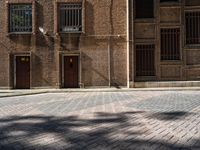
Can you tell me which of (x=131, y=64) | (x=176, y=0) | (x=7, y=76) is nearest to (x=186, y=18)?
(x=176, y=0)

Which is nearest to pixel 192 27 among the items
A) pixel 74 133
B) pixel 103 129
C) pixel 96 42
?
pixel 96 42

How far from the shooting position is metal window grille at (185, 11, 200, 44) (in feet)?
74.8

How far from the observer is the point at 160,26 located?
22656 millimetres

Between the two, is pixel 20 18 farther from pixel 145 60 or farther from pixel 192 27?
pixel 192 27

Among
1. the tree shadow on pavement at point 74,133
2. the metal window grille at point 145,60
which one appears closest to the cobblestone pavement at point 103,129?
the tree shadow on pavement at point 74,133

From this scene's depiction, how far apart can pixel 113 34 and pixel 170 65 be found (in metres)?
4.13

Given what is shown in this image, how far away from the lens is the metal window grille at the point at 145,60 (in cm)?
2273

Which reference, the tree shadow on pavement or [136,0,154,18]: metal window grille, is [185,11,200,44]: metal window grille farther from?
the tree shadow on pavement

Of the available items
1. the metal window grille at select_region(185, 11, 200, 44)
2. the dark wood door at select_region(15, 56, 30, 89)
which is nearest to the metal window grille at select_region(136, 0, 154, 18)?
the metal window grille at select_region(185, 11, 200, 44)

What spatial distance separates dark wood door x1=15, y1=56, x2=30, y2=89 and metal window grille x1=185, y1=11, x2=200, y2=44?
10.6 metres

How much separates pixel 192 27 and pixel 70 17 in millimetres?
7922

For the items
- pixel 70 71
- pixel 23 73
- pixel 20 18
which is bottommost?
pixel 23 73

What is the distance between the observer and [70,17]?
23.3 m

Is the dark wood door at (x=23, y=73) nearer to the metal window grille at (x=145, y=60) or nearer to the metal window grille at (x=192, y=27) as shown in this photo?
the metal window grille at (x=145, y=60)
